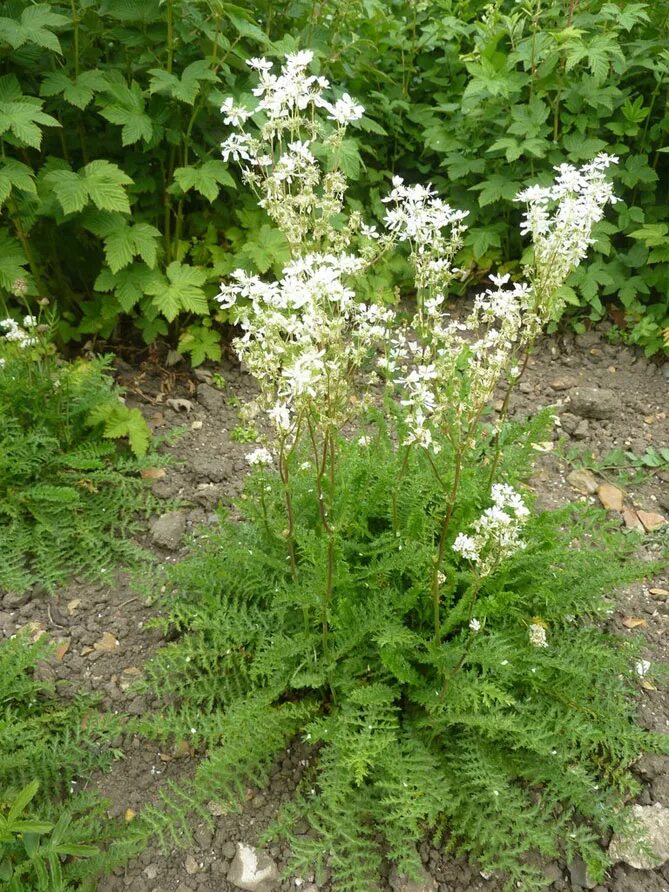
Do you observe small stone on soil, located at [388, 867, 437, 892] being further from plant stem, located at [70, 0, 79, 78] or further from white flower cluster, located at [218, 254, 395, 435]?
plant stem, located at [70, 0, 79, 78]

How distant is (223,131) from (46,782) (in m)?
3.23

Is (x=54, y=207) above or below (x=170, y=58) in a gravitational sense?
below

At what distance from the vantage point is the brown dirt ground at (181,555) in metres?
2.23

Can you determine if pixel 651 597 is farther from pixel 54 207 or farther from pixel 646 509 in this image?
pixel 54 207

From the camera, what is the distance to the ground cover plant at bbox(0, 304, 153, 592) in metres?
3.09

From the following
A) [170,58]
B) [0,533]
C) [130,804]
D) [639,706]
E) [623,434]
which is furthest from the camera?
[623,434]

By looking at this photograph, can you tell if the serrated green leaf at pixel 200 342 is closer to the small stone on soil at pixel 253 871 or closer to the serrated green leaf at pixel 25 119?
the serrated green leaf at pixel 25 119

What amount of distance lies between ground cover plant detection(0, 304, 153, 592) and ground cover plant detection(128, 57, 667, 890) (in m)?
0.62

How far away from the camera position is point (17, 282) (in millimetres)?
3180

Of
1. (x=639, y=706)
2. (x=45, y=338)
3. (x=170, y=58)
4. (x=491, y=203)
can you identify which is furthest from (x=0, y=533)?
(x=491, y=203)

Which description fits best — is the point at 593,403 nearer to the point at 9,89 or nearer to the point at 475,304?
the point at 475,304

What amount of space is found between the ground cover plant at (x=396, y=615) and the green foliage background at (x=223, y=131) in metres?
1.46

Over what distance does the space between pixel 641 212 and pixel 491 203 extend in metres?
0.88

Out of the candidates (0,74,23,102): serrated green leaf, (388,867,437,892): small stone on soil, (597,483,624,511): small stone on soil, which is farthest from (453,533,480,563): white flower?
(0,74,23,102): serrated green leaf
